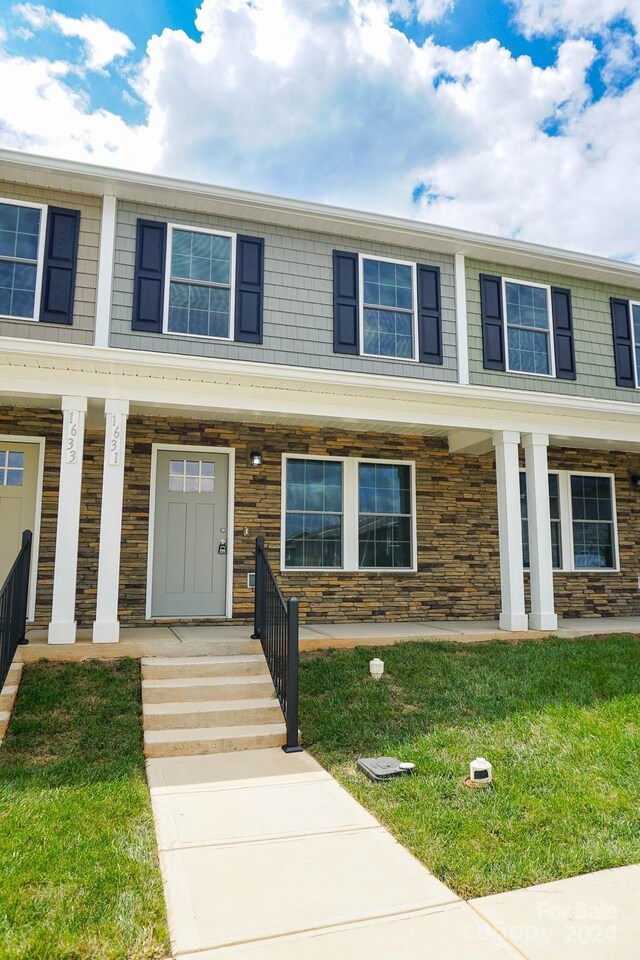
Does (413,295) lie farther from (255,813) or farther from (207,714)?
(255,813)

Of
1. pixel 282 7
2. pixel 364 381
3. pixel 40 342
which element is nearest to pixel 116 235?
pixel 40 342

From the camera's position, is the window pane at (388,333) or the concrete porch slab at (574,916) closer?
the concrete porch slab at (574,916)

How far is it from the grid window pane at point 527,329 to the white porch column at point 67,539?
18.1 feet

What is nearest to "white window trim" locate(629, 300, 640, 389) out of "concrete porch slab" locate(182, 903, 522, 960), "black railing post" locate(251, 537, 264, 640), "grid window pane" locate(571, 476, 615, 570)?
"grid window pane" locate(571, 476, 615, 570)

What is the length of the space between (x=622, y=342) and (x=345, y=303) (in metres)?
4.27

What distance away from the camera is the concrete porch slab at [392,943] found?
2.36m

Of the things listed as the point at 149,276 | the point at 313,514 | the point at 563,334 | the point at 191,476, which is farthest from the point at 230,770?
the point at 563,334

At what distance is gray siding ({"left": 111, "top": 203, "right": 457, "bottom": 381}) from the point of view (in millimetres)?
7156

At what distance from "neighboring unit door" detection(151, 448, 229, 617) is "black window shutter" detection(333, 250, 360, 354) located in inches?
86.8

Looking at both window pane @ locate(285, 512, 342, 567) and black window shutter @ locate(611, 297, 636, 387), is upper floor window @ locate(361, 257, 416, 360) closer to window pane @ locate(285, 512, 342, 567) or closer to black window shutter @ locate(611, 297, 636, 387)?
window pane @ locate(285, 512, 342, 567)

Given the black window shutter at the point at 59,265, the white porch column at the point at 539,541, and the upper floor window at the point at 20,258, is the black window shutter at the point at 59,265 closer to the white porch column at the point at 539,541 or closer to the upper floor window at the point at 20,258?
the upper floor window at the point at 20,258

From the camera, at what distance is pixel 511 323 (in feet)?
28.7

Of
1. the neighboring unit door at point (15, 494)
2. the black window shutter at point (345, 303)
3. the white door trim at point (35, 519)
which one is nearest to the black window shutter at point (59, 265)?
the white door trim at point (35, 519)

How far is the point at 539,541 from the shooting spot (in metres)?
8.03
